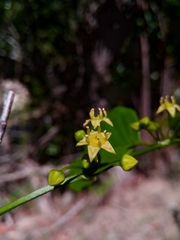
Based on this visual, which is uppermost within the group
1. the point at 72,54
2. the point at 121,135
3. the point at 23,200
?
the point at 72,54

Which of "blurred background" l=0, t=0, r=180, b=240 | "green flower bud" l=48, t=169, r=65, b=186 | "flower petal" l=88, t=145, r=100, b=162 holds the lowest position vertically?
"green flower bud" l=48, t=169, r=65, b=186

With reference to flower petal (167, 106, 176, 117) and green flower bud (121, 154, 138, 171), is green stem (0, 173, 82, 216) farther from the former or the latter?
flower petal (167, 106, 176, 117)

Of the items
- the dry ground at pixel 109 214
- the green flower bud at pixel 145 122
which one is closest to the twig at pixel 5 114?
the green flower bud at pixel 145 122

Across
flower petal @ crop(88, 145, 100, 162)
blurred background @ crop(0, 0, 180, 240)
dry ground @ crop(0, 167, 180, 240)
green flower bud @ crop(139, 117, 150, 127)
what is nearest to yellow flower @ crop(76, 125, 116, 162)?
flower petal @ crop(88, 145, 100, 162)

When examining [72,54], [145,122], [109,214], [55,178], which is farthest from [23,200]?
[72,54]

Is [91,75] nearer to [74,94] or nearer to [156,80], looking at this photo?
[74,94]

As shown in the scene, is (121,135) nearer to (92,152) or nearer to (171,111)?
(171,111)

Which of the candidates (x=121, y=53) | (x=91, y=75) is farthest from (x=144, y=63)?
(x=91, y=75)
